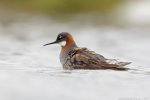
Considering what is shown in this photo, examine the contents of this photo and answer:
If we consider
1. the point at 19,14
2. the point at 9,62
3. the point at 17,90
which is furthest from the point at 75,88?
the point at 19,14

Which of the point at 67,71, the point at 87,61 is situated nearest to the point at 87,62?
the point at 87,61

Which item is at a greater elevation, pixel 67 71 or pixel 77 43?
pixel 77 43

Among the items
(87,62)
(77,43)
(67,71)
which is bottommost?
(67,71)

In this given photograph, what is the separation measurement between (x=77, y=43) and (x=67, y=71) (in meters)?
5.88

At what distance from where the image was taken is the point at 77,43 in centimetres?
1605

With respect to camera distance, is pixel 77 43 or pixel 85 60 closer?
pixel 85 60

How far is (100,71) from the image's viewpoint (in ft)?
32.5

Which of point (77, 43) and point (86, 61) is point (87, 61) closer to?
point (86, 61)

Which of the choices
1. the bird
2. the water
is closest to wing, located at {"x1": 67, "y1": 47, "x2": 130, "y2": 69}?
the bird

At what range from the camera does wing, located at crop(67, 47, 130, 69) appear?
10117mm

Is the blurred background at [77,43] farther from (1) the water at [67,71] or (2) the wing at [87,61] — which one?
(2) the wing at [87,61]

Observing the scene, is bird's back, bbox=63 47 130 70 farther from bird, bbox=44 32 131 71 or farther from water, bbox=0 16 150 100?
water, bbox=0 16 150 100

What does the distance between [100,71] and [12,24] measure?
1051 centimetres

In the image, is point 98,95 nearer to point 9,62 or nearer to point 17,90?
point 17,90
